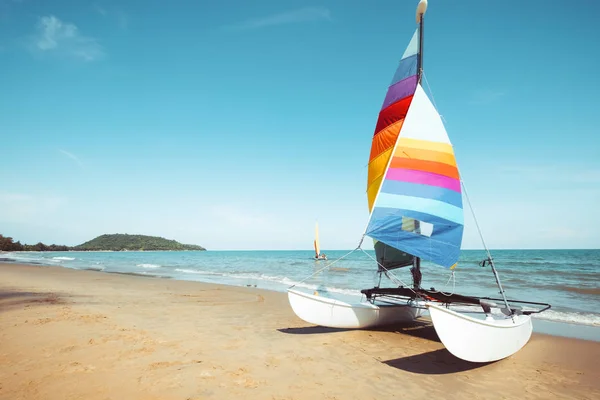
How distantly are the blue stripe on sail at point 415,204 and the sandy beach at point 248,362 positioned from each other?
316 cm

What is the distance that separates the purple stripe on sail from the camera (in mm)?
9970

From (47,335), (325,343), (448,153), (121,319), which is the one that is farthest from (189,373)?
(448,153)

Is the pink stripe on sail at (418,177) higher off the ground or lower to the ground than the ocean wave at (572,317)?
higher

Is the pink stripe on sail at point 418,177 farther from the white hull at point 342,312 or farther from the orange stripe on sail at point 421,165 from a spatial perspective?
the white hull at point 342,312

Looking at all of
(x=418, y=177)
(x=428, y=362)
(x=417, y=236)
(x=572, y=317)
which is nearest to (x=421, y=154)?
(x=418, y=177)

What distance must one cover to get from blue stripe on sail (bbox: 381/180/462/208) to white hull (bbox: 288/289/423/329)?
2949mm

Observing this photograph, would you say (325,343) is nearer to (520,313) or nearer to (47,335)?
(520,313)

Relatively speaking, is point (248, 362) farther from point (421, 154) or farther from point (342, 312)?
point (421, 154)

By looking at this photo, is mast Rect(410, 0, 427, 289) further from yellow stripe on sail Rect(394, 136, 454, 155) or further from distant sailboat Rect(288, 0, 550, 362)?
yellow stripe on sail Rect(394, 136, 454, 155)

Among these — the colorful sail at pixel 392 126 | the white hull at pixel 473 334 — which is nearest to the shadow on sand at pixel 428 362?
the white hull at pixel 473 334

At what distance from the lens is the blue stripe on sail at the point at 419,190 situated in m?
8.23

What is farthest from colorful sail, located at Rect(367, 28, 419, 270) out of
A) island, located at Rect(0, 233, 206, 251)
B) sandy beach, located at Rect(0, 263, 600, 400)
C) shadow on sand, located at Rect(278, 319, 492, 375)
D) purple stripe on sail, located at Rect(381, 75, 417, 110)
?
island, located at Rect(0, 233, 206, 251)

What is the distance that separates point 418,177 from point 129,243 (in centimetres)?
15494

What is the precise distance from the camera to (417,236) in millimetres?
8133
